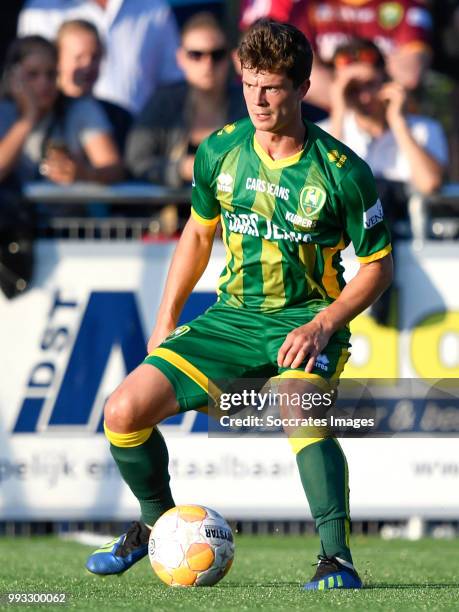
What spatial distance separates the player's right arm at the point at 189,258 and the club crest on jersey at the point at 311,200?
1.64 feet

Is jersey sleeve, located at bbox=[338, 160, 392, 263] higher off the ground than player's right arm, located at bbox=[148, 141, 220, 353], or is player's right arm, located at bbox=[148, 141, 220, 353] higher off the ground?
jersey sleeve, located at bbox=[338, 160, 392, 263]

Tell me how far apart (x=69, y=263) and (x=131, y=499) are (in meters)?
1.73

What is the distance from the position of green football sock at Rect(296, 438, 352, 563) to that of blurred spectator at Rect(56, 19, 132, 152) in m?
4.80

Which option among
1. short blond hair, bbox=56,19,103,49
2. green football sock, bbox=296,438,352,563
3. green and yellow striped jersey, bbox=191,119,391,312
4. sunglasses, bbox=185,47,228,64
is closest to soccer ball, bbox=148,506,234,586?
green football sock, bbox=296,438,352,563

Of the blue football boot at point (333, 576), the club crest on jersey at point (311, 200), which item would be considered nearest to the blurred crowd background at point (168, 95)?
the club crest on jersey at point (311, 200)

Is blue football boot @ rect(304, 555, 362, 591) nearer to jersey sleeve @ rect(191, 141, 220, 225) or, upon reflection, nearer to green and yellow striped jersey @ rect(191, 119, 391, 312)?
green and yellow striped jersey @ rect(191, 119, 391, 312)

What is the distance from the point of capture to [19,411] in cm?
905

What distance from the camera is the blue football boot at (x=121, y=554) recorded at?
18.8ft

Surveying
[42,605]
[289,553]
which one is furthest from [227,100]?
[42,605]

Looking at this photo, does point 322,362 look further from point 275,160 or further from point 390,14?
point 390,14

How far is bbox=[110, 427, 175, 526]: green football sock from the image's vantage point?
5.58 metres

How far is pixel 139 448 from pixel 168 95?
15.2ft
